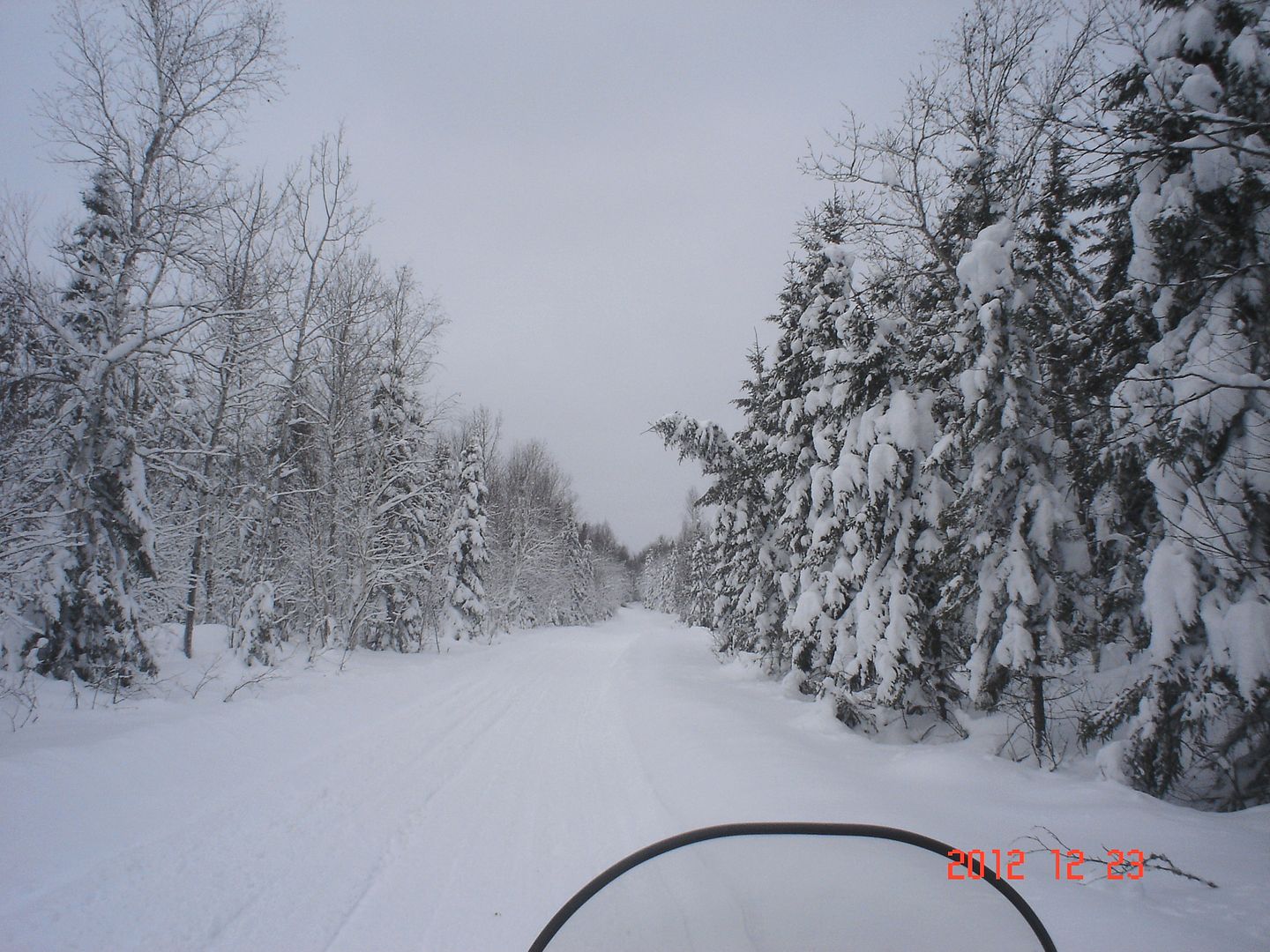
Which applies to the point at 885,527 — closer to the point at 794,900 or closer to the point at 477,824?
the point at 477,824

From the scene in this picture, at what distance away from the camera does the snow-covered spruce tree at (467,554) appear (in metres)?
26.2

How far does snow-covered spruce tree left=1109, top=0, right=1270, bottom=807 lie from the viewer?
4453 mm

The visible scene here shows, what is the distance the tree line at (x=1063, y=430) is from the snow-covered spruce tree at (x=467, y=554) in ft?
63.5

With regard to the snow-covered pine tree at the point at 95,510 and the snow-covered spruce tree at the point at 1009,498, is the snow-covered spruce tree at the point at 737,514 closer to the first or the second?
the snow-covered spruce tree at the point at 1009,498

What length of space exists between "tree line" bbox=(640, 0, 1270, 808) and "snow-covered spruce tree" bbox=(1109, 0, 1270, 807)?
2cm

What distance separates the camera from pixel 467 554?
27.2 metres

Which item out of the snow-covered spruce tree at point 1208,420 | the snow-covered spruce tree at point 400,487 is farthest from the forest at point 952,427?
the snow-covered spruce tree at point 400,487

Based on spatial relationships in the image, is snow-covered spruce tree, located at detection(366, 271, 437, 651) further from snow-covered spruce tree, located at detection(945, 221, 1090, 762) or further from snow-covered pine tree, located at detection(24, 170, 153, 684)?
snow-covered spruce tree, located at detection(945, 221, 1090, 762)

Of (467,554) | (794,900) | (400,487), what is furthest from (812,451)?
(467,554)

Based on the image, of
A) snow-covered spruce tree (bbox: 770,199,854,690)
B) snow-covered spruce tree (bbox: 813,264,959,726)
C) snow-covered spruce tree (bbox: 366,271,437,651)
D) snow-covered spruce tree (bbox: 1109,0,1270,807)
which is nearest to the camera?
snow-covered spruce tree (bbox: 1109,0,1270,807)

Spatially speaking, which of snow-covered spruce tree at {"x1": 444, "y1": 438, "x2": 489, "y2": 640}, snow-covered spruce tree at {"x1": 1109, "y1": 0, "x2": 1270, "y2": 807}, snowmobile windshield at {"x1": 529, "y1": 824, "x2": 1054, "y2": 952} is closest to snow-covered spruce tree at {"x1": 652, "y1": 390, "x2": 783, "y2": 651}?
snow-covered spruce tree at {"x1": 1109, "y1": 0, "x2": 1270, "y2": 807}
